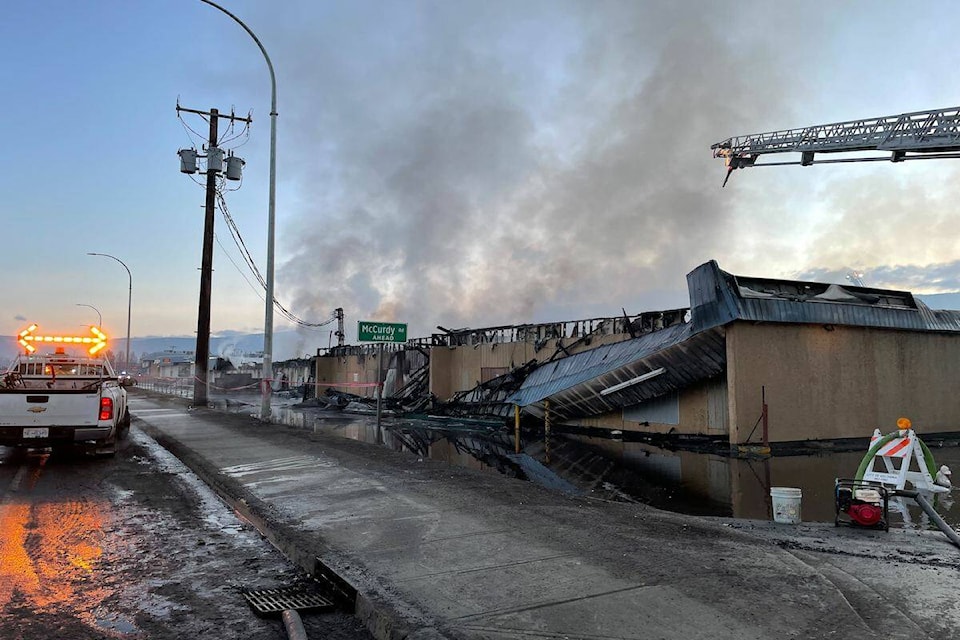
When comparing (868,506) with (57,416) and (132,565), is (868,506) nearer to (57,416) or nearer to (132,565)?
(132,565)

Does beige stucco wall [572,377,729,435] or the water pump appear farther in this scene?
beige stucco wall [572,377,729,435]

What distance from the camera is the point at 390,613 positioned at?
388 cm

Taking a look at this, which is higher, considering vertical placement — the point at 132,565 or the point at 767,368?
the point at 767,368

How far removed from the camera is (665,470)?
13.3m

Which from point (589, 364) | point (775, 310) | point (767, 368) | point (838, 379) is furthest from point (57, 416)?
point (838, 379)

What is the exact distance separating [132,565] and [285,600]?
5.64ft

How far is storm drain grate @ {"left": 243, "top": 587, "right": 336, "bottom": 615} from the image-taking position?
421 cm

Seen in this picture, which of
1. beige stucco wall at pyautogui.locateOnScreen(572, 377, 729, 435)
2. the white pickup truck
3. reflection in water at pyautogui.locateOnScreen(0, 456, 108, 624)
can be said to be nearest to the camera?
reflection in water at pyautogui.locateOnScreen(0, 456, 108, 624)

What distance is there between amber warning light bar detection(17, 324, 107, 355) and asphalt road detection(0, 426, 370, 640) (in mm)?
5175

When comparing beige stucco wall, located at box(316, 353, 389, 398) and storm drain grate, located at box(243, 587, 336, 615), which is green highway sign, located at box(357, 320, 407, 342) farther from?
beige stucco wall, located at box(316, 353, 389, 398)

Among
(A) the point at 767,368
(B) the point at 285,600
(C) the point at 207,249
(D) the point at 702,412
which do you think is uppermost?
(C) the point at 207,249

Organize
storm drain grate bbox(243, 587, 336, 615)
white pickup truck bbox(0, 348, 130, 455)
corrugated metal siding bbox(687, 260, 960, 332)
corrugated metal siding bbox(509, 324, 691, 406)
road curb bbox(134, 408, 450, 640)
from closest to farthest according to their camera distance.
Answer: road curb bbox(134, 408, 450, 640) < storm drain grate bbox(243, 587, 336, 615) < white pickup truck bbox(0, 348, 130, 455) < corrugated metal siding bbox(687, 260, 960, 332) < corrugated metal siding bbox(509, 324, 691, 406)

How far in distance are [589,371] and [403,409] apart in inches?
515

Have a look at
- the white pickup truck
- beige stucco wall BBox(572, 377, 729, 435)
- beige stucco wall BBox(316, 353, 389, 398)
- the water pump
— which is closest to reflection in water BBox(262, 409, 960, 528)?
beige stucco wall BBox(572, 377, 729, 435)
